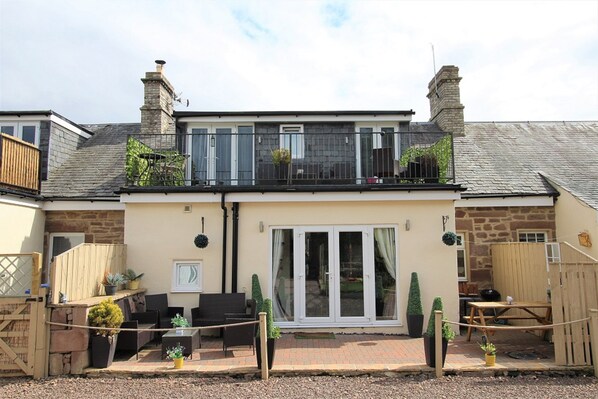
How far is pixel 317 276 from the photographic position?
9.91 meters

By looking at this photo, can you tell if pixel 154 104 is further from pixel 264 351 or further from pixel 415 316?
pixel 415 316

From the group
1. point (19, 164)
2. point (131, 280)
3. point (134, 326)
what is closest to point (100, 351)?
point (134, 326)

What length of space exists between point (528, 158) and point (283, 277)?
897 centimetres

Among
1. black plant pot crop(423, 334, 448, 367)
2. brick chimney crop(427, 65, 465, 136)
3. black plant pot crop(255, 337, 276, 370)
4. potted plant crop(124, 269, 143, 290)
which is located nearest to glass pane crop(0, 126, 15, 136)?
potted plant crop(124, 269, 143, 290)

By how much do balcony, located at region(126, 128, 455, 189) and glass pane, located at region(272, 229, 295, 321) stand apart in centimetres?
147

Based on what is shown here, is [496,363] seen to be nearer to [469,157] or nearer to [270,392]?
[270,392]

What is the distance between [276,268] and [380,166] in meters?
3.48

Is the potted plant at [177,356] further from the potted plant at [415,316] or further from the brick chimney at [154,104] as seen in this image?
the brick chimney at [154,104]

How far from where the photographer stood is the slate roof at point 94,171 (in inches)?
471

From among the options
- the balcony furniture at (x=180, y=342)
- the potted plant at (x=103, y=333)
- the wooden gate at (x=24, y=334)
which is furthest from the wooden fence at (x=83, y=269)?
the balcony furniture at (x=180, y=342)

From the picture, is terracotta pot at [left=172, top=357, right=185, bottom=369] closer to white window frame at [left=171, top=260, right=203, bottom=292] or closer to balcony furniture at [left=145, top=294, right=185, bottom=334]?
→ balcony furniture at [left=145, top=294, right=185, bottom=334]

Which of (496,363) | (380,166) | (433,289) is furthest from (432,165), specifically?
(496,363)

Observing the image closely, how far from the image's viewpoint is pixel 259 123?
12.5 meters

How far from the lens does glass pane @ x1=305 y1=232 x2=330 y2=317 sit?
9.87 meters
